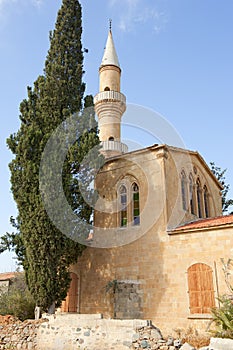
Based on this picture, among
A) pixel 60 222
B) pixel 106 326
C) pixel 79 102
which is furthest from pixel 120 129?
pixel 106 326

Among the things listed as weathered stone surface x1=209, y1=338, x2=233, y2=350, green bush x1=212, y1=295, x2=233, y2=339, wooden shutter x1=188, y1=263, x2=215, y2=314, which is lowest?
weathered stone surface x1=209, y1=338, x2=233, y2=350

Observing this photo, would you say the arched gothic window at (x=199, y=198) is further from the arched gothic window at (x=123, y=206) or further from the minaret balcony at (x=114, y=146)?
the minaret balcony at (x=114, y=146)

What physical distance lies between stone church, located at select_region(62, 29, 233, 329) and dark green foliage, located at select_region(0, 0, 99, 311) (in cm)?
161

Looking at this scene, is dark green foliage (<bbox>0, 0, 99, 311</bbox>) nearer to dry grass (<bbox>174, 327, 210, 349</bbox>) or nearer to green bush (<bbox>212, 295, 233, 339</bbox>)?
dry grass (<bbox>174, 327, 210, 349</bbox>)

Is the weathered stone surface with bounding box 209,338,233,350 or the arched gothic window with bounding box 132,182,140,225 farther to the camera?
the arched gothic window with bounding box 132,182,140,225

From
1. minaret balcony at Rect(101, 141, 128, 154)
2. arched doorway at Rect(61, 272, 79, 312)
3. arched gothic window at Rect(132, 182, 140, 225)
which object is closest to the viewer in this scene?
arched gothic window at Rect(132, 182, 140, 225)

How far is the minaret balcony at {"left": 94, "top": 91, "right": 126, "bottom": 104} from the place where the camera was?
850 inches

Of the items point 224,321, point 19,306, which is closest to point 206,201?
point 224,321

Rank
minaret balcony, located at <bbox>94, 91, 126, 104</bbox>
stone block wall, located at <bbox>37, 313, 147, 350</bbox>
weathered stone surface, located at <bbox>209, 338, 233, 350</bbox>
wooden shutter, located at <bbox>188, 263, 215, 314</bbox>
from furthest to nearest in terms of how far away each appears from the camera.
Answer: minaret balcony, located at <bbox>94, 91, 126, 104</bbox>, wooden shutter, located at <bbox>188, 263, 215, 314</bbox>, stone block wall, located at <bbox>37, 313, 147, 350</bbox>, weathered stone surface, located at <bbox>209, 338, 233, 350</bbox>

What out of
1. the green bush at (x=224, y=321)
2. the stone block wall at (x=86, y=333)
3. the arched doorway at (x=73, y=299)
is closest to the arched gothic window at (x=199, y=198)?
the arched doorway at (x=73, y=299)

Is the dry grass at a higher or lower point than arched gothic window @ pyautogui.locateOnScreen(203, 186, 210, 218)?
lower

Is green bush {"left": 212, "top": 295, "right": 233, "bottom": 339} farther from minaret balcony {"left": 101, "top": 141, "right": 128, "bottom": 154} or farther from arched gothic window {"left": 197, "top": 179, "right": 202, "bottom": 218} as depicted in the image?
minaret balcony {"left": 101, "top": 141, "right": 128, "bottom": 154}

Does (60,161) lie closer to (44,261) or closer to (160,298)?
(44,261)

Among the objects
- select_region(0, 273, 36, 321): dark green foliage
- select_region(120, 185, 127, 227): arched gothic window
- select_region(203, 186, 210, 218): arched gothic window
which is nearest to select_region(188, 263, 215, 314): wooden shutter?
select_region(120, 185, 127, 227): arched gothic window
